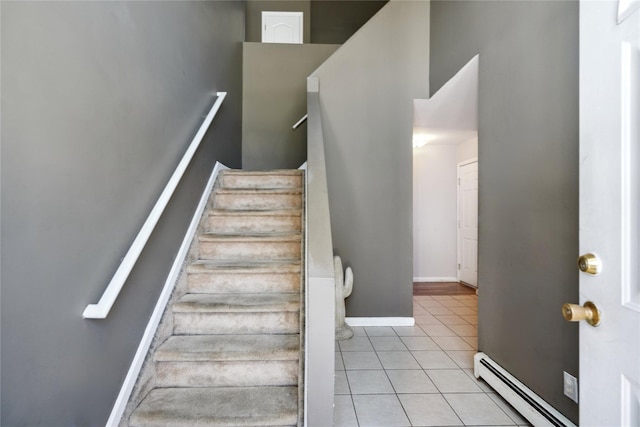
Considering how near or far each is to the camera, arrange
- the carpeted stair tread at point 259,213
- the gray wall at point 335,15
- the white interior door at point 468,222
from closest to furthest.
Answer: the carpeted stair tread at point 259,213 → the white interior door at point 468,222 → the gray wall at point 335,15

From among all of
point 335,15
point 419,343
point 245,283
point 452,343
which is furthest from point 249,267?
point 335,15

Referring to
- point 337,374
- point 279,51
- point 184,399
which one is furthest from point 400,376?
point 279,51

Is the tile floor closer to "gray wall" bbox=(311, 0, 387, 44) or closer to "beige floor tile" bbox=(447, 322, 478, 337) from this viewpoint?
"beige floor tile" bbox=(447, 322, 478, 337)

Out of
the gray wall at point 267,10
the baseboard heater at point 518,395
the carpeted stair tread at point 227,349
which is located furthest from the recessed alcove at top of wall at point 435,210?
the carpeted stair tread at point 227,349

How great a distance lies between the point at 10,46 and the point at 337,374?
2280 mm

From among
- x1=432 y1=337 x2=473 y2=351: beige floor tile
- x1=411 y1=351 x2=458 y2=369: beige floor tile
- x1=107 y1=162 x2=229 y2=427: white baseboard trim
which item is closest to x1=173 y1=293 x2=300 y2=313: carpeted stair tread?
x1=107 y1=162 x2=229 y2=427: white baseboard trim

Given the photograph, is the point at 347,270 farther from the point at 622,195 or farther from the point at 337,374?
the point at 622,195

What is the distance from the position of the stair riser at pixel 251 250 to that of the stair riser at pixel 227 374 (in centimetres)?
78

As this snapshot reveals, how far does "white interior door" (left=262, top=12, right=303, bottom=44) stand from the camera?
484cm

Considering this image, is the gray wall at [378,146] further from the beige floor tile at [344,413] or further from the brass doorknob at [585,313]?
the brass doorknob at [585,313]

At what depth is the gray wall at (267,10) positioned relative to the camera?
4.82 metres

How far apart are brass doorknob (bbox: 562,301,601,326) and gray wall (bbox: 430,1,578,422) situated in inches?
33.7

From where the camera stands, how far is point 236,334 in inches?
69.6

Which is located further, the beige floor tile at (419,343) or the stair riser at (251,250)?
the beige floor tile at (419,343)
